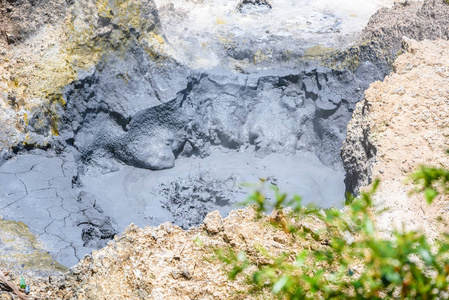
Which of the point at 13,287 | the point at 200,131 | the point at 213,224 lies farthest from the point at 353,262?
the point at 200,131

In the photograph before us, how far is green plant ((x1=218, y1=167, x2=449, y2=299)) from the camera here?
47.0 inches

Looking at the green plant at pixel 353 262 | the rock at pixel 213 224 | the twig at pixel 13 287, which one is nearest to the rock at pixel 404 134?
the green plant at pixel 353 262

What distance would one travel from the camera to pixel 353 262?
2.11 m

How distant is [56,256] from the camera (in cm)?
417

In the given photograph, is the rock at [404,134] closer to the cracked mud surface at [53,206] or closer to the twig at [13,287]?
the twig at [13,287]

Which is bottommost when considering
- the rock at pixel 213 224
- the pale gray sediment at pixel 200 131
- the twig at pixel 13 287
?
the pale gray sediment at pixel 200 131

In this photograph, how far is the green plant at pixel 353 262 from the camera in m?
1.19

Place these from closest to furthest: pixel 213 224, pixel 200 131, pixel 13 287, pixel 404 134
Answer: pixel 213 224
pixel 13 287
pixel 404 134
pixel 200 131

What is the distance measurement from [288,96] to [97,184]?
10.9 ft

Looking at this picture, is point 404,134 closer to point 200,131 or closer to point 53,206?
point 200,131

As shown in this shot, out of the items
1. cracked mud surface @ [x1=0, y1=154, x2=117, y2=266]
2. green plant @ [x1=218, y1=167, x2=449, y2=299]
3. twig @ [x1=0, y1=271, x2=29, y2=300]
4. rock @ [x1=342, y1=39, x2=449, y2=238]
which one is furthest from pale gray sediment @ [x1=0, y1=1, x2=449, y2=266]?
green plant @ [x1=218, y1=167, x2=449, y2=299]

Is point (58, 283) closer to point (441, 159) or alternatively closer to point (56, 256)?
point (56, 256)

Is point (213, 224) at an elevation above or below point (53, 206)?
above

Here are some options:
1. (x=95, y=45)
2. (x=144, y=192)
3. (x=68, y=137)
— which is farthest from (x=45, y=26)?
(x=144, y=192)
